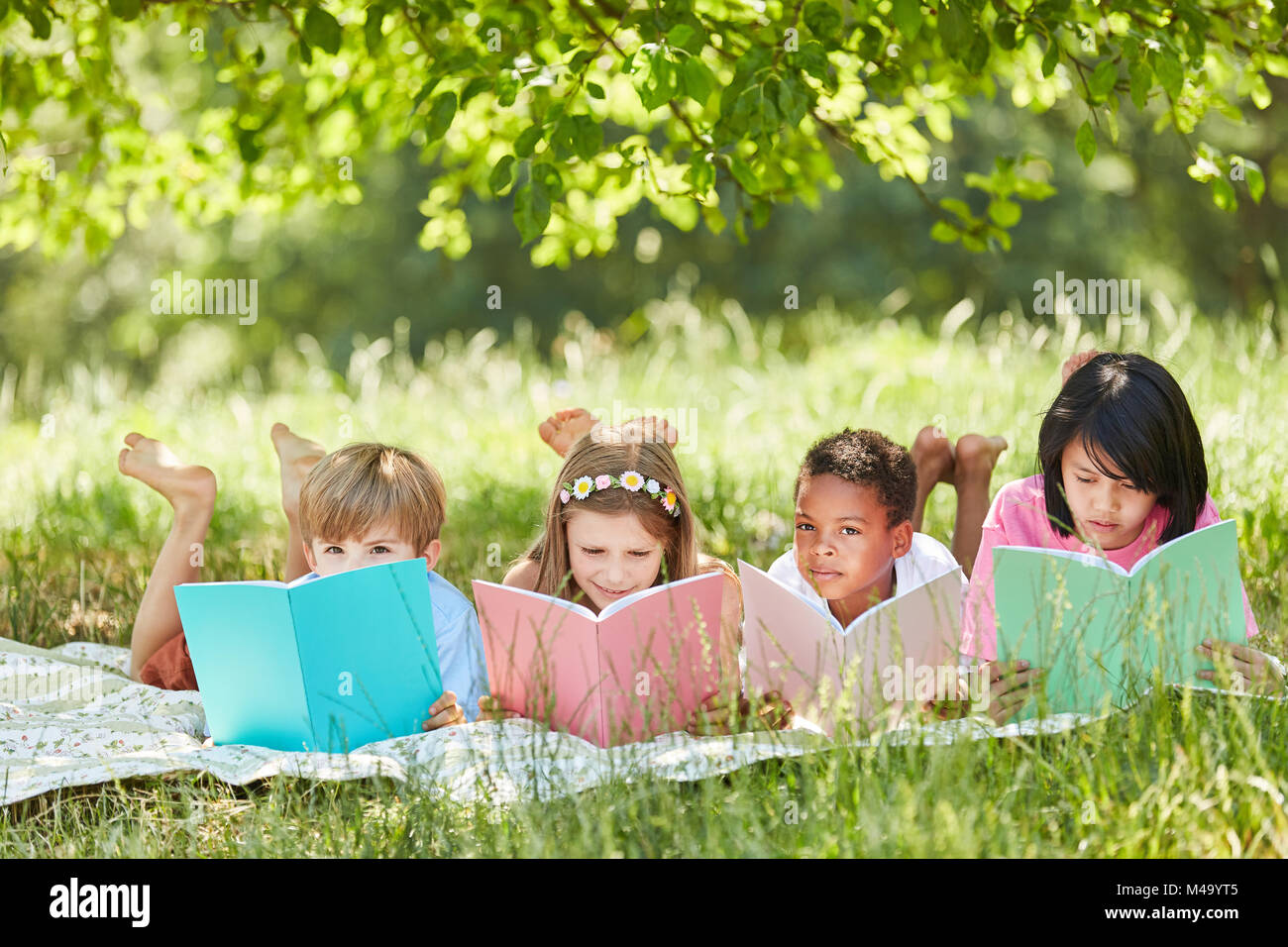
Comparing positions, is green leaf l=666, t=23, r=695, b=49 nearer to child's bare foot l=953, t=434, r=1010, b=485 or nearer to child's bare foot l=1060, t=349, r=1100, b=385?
child's bare foot l=1060, t=349, r=1100, b=385

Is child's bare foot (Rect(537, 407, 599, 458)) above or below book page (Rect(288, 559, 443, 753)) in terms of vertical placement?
above

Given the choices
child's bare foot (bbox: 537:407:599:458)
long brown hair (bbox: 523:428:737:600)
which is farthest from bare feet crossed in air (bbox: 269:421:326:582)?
long brown hair (bbox: 523:428:737:600)

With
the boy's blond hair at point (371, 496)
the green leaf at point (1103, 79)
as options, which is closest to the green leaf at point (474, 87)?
the boy's blond hair at point (371, 496)

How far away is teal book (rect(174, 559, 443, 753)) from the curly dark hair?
1.18 meters

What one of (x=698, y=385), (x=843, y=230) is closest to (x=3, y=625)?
(x=698, y=385)

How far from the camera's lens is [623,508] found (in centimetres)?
360

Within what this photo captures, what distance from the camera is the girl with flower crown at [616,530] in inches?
141

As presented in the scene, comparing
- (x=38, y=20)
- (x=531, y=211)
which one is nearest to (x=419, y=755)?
(x=531, y=211)

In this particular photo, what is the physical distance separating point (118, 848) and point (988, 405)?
4.82 metres

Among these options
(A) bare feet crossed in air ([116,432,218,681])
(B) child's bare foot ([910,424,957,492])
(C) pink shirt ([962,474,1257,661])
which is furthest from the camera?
(B) child's bare foot ([910,424,957,492])

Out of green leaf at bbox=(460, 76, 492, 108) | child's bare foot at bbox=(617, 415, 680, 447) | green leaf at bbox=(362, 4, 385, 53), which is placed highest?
green leaf at bbox=(362, 4, 385, 53)

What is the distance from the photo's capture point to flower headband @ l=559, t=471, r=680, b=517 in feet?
11.9

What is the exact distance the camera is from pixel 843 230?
1608 cm
